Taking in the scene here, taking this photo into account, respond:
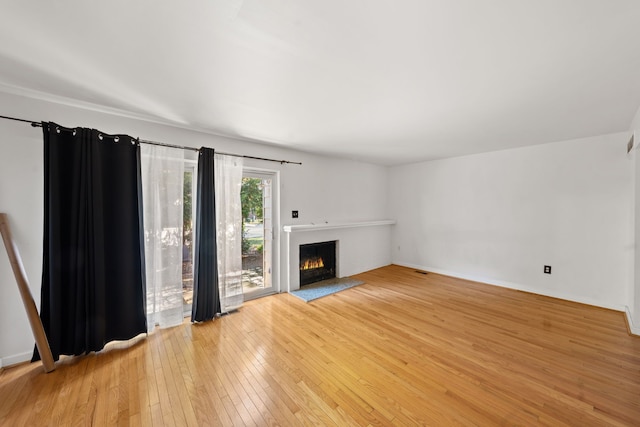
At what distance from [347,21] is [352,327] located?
9.15 ft

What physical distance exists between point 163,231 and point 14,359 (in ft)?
5.05

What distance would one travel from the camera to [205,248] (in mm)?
2895

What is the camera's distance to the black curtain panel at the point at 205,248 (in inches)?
112

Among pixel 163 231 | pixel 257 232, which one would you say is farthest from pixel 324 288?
pixel 163 231

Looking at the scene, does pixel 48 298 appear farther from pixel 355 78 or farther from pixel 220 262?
pixel 355 78

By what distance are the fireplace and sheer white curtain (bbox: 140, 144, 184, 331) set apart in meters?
2.00

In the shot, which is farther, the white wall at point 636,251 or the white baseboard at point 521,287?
the white baseboard at point 521,287

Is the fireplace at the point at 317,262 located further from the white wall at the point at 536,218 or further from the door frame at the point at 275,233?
the white wall at the point at 536,218

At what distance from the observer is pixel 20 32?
4.30 ft

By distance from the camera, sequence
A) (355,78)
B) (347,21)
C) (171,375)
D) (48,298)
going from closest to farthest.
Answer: (347,21), (355,78), (171,375), (48,298)

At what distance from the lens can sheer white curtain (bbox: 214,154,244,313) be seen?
9.99 ft

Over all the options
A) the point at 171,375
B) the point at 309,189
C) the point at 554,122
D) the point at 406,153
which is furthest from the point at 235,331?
the point at 554,122

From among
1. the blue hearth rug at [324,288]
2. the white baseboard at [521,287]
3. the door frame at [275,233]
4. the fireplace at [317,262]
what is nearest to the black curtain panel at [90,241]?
the door frame at [275,233]

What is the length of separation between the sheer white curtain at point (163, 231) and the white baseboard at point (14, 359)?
2.92 feet
